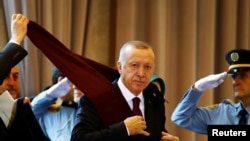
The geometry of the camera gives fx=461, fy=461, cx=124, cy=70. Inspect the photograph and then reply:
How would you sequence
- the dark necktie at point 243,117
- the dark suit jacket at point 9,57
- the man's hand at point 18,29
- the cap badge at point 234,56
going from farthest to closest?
1. the cap badge at point 234,56
2. the dark necktie at point 243,117
3. the man's hand at point 18,29
4. the dark suit jacket at point 9,57

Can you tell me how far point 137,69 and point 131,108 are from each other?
0.14m

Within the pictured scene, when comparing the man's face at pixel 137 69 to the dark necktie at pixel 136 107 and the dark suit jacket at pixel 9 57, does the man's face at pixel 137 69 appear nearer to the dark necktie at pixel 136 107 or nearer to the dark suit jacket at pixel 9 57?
the dark necktie at pixel 136 107

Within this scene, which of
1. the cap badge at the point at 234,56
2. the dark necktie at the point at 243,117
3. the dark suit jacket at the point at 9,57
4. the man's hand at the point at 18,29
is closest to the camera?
the dark suit jacket at the point at 9,57

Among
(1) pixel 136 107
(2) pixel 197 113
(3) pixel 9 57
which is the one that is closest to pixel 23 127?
(3) pixel 9 57

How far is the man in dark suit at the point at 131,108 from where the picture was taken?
154 cm

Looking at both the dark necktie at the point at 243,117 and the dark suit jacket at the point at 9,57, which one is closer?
the dark suit jacket at the point at 9,57

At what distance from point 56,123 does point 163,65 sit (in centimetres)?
82

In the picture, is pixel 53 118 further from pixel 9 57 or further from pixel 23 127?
pixel 9 57

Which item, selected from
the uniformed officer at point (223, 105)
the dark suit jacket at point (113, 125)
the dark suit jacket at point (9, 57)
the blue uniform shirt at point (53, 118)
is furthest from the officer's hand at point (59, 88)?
the dark suit jacket at point (9, 57)

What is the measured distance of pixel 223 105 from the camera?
2.34m

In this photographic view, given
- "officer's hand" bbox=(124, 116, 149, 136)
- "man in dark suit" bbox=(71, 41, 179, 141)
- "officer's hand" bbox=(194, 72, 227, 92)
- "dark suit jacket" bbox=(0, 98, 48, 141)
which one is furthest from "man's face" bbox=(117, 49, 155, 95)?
"officer's hand" bbox=(194, 72, 227, 92)

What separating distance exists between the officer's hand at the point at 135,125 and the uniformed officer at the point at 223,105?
768mm

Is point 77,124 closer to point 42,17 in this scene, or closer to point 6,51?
point 6,51

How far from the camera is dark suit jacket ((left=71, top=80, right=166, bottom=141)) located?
1.53 m
